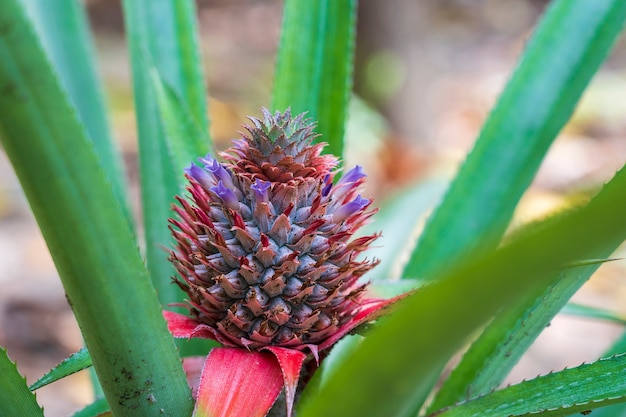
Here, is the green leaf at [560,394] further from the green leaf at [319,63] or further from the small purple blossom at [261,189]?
the green leaf at [319,63]

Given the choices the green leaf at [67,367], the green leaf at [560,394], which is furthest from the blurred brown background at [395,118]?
the green leaf at [67,367]

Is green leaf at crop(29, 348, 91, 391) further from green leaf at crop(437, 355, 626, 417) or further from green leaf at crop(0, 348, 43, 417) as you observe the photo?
green leaf at crop(437, 355, 626, 417)

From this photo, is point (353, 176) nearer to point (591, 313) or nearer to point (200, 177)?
point (200, 177)

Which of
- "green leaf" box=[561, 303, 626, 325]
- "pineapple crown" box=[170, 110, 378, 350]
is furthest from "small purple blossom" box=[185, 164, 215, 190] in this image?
"green leaf" box=[561, 303, 626, 325]

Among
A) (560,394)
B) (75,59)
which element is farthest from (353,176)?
(75,59)

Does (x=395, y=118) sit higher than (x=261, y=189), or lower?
lower

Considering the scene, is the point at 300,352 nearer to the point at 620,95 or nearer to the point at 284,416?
the point at 284,416
